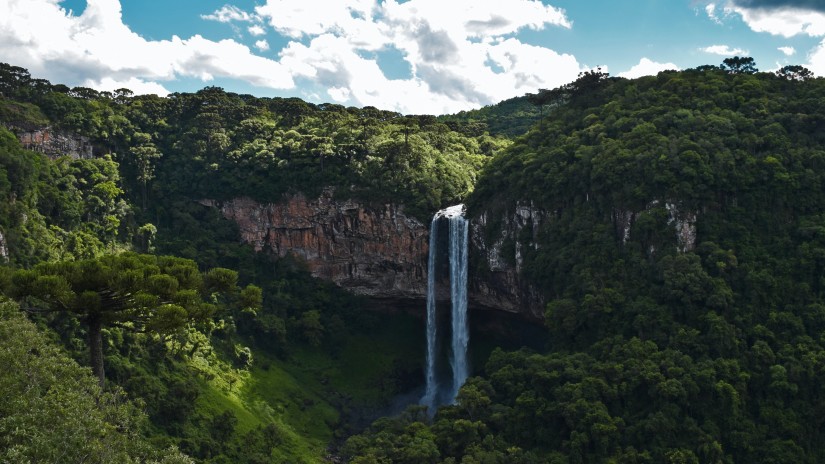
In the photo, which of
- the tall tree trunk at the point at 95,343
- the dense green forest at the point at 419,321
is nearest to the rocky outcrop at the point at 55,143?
the dense green forest at the point at 419,321

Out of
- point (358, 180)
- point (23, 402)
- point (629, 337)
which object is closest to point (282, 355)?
point (358, 180)

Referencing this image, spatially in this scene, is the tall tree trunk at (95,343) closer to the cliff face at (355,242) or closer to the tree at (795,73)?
the cliff face at (355,242)

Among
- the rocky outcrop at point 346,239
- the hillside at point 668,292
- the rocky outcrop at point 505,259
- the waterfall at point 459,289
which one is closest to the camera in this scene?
the hillside at point 668,292

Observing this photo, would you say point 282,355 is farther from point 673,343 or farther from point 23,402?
point 23,402

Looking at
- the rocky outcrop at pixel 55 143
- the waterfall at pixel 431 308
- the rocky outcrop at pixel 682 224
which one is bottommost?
the waterfall at pixel 431 308

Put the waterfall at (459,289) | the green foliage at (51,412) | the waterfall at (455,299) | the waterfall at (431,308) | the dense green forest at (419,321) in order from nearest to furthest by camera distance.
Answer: the green foliage at (51,412), the dense green forest at (419,321), the waterfall at (455,299), the waterfall at (459,289), the waterfall at (431,308)

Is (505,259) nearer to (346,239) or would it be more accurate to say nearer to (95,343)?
(346,239)
